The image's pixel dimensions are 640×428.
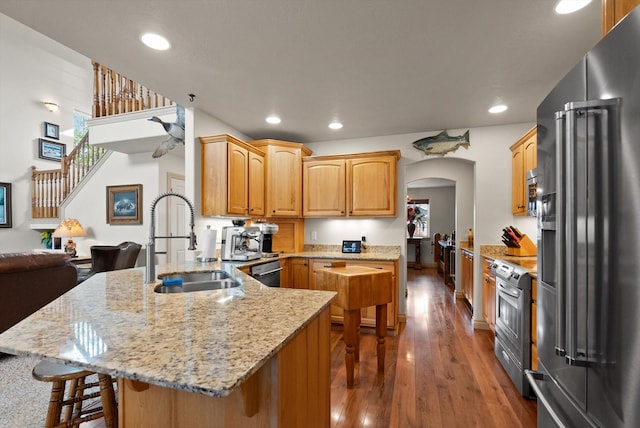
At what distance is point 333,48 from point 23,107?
25.5ft

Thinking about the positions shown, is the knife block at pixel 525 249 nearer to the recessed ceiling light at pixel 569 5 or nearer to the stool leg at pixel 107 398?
the recessed ceiling light at pixel 569 5

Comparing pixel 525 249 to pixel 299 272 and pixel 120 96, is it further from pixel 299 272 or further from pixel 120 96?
pixel 120 96

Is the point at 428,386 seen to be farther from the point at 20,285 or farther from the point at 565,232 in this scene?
the point at 20,285

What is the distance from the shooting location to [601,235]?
0.90 m

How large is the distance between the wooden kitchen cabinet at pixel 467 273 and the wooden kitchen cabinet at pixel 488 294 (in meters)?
0.69

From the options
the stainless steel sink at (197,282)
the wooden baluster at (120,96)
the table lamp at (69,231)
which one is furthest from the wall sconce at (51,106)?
the stainless steel sink at (197,282)

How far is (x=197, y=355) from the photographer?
2.54 ft

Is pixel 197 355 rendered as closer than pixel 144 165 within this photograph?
Yes

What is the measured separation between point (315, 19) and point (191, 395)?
6.93 feet

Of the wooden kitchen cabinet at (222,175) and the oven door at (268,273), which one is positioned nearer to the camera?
the oven door at (268,273)

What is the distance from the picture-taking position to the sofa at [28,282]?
2834 millimetres

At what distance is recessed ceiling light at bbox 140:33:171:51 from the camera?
214 cm

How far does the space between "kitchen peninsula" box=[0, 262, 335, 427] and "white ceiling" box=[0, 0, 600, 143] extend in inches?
67.0

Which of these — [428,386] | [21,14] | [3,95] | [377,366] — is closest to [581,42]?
[428,386]
